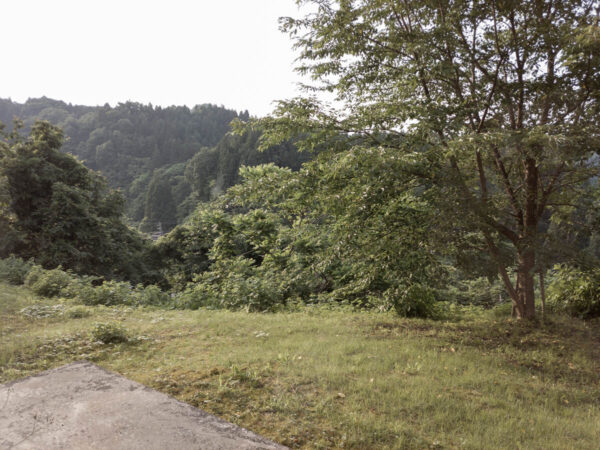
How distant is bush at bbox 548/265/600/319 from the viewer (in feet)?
24.8

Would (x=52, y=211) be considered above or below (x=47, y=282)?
above

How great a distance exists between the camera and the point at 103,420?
106 inches

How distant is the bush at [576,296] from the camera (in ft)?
24.8

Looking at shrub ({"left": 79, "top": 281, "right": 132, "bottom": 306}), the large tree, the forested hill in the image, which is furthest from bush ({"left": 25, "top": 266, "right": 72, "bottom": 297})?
the forested hill

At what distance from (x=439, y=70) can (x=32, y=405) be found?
621 centimetres

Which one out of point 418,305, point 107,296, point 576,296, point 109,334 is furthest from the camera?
point 107,296

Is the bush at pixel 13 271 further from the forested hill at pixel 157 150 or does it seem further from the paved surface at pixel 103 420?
the forested hill at pixel 157 150

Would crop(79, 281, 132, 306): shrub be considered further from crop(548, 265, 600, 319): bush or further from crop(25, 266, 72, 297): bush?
crop(548, 265, 600, 319): bush

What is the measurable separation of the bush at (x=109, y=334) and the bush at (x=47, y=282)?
18.3ft

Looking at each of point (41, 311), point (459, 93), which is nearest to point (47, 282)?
point (41, 311)

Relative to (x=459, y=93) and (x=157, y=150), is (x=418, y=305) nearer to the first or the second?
(x=459, y=93)

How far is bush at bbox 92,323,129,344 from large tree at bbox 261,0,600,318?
402 centimetres

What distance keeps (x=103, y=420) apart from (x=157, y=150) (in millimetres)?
116754

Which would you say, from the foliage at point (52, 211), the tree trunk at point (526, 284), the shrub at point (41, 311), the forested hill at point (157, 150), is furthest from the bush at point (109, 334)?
the forested hill at point (157, 150)
